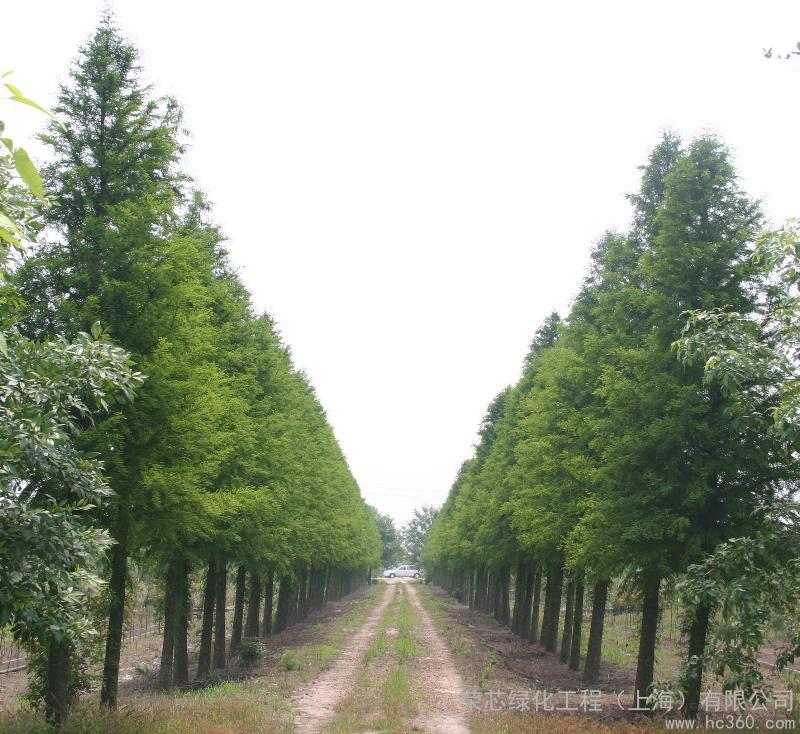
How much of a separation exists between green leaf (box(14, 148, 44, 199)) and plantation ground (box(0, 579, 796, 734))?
1053cm

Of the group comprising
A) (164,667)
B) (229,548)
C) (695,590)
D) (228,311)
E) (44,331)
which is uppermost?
(228,311)

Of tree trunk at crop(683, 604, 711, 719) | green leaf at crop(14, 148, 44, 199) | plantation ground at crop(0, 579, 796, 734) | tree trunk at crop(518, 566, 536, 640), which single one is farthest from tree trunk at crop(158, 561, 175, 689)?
green leaf at crop(14, 148, 44, 199)

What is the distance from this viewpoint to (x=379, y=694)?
1664cm

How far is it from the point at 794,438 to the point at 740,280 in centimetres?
603

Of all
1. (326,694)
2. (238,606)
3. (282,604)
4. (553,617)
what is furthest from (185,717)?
(282,604)

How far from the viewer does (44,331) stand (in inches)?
439

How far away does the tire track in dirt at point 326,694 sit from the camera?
13945 mm

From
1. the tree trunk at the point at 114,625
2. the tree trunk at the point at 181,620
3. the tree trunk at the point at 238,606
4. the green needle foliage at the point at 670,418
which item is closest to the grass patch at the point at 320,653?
the tree trunk at the point at 238,606

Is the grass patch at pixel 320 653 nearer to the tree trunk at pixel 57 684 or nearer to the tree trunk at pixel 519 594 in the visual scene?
the tree trunk at pixel 519 594

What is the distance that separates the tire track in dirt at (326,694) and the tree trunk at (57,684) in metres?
4.52

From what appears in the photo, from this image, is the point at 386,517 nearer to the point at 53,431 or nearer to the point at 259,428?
the point at 259,428

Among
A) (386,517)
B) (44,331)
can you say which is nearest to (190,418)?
(44,331)

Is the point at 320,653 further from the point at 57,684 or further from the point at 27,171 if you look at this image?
the point at 27,171

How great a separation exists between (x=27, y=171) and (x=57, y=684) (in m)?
11.0
